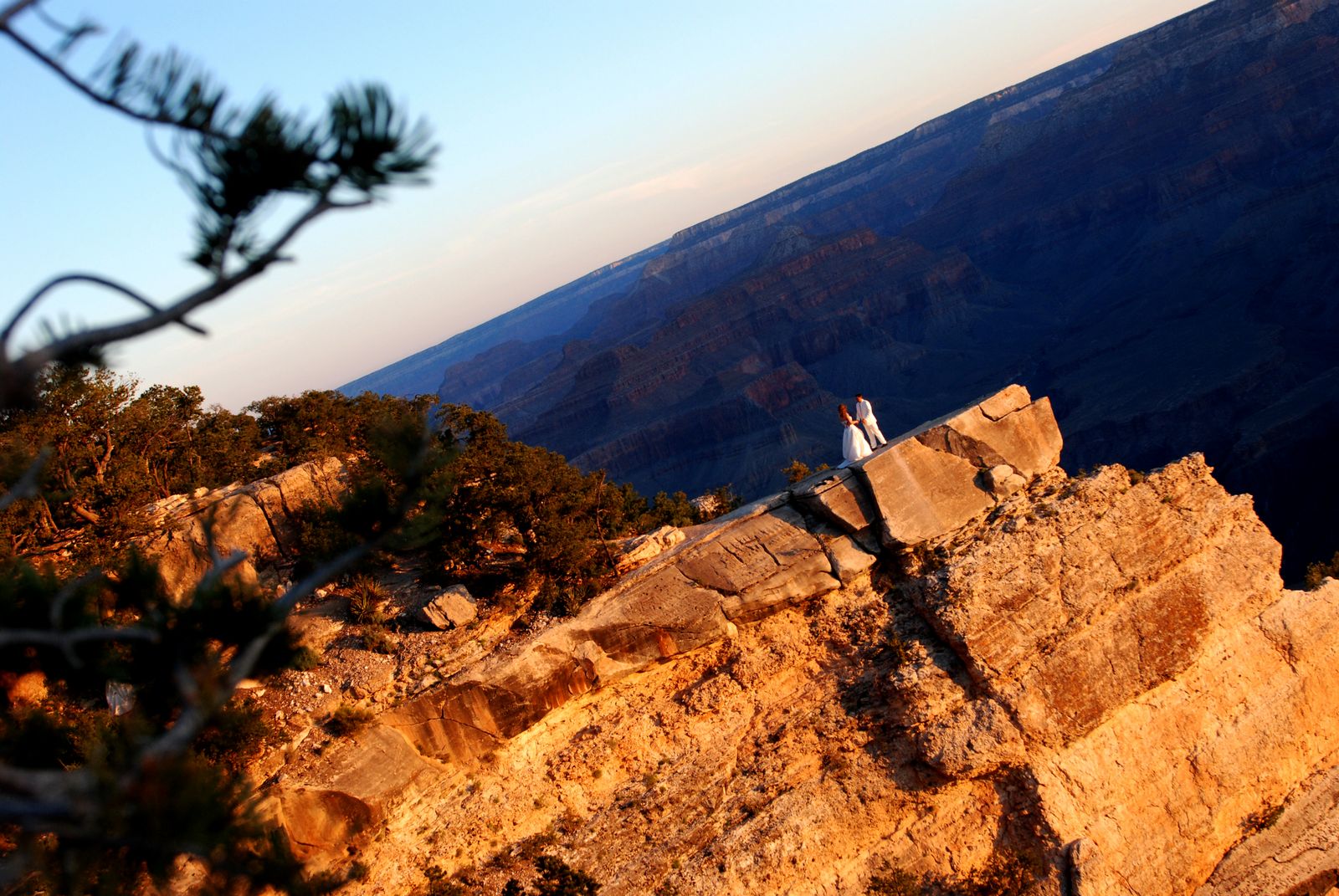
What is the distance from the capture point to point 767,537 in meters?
16.2

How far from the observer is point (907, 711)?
14859 millimetres

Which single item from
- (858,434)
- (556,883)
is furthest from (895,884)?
(858,434)

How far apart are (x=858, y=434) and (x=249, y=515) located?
11993mm

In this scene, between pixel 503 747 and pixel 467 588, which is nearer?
pixel 503 747

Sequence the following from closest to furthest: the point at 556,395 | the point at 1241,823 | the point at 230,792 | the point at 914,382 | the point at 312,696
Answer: the point at 230,792 < the point at 312,696 < the point at 1241,823 < the point at 914,382 < the point at 556,395

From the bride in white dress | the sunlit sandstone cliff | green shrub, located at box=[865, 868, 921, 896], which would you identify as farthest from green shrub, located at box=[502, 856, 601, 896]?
the bride in white dress

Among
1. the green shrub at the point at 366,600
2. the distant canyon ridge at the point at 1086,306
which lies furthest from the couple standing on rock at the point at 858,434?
the distant canyon ridge at the point at 1086,306

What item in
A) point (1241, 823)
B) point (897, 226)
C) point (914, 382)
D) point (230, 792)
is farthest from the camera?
point (897, 226)

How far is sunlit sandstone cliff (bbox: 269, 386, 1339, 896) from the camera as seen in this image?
1385 cm

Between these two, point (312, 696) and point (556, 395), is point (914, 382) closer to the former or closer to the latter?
point (556, 395)

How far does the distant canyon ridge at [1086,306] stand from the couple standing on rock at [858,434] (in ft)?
133

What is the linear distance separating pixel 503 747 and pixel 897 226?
143 metres

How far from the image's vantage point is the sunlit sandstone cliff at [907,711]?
45.4ft

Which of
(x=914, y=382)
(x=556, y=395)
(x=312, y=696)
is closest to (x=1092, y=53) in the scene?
(x=914, y=382)
